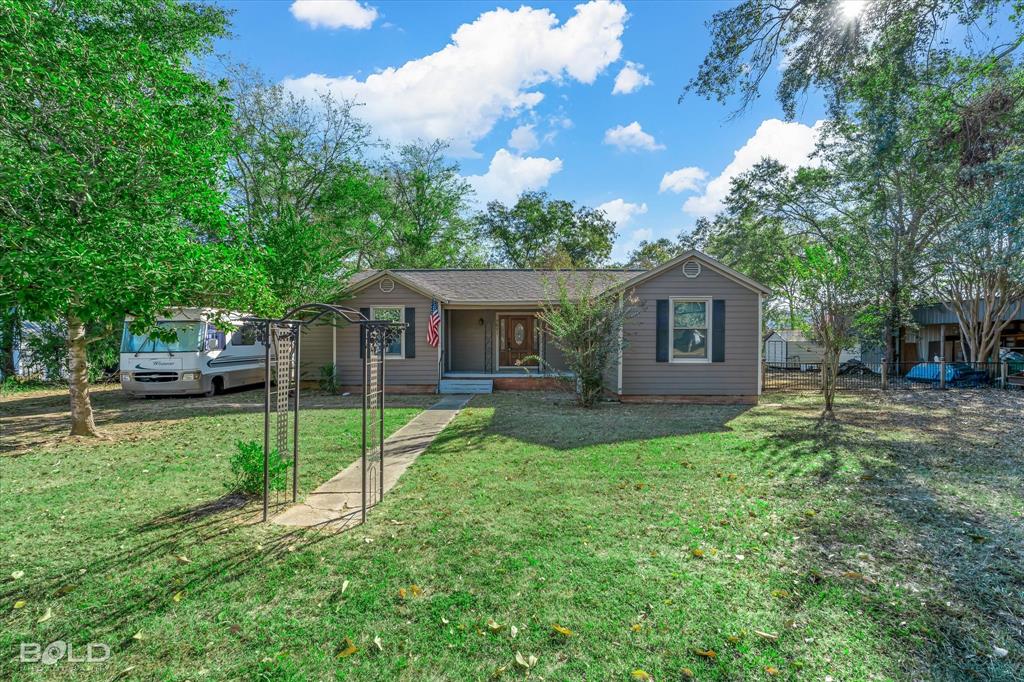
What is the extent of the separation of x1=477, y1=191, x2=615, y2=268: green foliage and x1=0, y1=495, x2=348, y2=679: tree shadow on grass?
30590mm

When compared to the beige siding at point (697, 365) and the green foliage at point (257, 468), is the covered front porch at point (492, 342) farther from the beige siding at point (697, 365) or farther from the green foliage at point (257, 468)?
the green foliage at point (257, 468)

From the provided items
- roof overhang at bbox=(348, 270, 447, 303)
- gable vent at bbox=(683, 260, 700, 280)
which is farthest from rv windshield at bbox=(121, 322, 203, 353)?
gable vent at bbox=(683, 260, 700, 280)

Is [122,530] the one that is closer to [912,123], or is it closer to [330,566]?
[330,566]

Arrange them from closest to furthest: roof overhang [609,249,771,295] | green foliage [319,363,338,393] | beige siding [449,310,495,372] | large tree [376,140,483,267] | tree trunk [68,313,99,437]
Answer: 1. tree trunk [68,313,99,437]
2. roof overhang [609,249,771,295]
3. green foliage [319,363,338,393]
4. beige siding [449,310,495,372]
5. large tree [376,140,483,267]

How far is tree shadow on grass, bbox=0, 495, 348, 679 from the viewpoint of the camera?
2.80 meters

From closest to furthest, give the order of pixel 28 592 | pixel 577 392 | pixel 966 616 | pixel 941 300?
pixel 966 616
pixel 28 592
pixel 577 392
pixel 941 300

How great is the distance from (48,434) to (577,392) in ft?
33.4

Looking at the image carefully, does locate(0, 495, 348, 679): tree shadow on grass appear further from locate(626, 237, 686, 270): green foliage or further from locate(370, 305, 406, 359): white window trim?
locate(626, 237, 686, 270): green foliage

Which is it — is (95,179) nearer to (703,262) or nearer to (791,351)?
(703,262)

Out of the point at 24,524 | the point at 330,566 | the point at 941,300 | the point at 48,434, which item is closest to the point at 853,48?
the point at 330,566

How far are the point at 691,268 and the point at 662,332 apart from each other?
176 centimetres

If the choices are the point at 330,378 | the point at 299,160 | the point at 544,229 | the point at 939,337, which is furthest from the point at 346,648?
the point at 939,337

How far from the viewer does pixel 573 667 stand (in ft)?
8.23

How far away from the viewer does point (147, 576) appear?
338 cm
